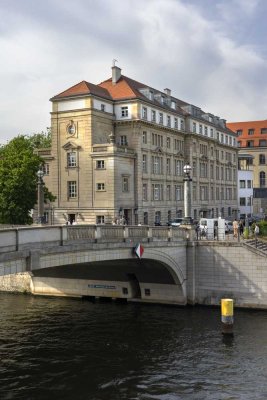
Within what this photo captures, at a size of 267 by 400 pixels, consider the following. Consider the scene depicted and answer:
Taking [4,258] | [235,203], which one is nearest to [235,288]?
[4,258]

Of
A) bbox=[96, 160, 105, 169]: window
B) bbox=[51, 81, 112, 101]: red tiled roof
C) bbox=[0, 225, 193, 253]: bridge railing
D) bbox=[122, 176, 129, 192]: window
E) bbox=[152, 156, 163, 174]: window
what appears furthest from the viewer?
bbox=[152, 156, 163, 174]: window

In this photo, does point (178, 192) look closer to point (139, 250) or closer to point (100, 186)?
point (100, 186)

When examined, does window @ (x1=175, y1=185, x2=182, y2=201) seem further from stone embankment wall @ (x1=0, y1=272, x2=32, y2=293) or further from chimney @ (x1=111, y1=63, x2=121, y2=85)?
stone embankment wall @ (x1=0, y1=272, x2=32, y2=293)

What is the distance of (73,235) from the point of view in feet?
80.2

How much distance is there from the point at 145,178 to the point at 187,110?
55.9ft

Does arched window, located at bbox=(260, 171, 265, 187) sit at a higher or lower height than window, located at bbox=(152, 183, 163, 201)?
higher

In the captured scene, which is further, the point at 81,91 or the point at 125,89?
the point at 125,89

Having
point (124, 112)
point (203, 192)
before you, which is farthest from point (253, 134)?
point (124, 112)

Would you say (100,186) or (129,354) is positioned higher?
(100,186)

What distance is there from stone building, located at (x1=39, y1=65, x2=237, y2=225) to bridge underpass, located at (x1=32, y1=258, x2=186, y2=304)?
1474 centimetres

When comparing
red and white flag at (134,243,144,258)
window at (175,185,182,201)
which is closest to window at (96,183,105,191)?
window at (175,185,182,201)

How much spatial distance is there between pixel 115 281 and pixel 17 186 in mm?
14894

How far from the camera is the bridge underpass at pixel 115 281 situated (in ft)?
119

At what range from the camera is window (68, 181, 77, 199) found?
5797 cm
